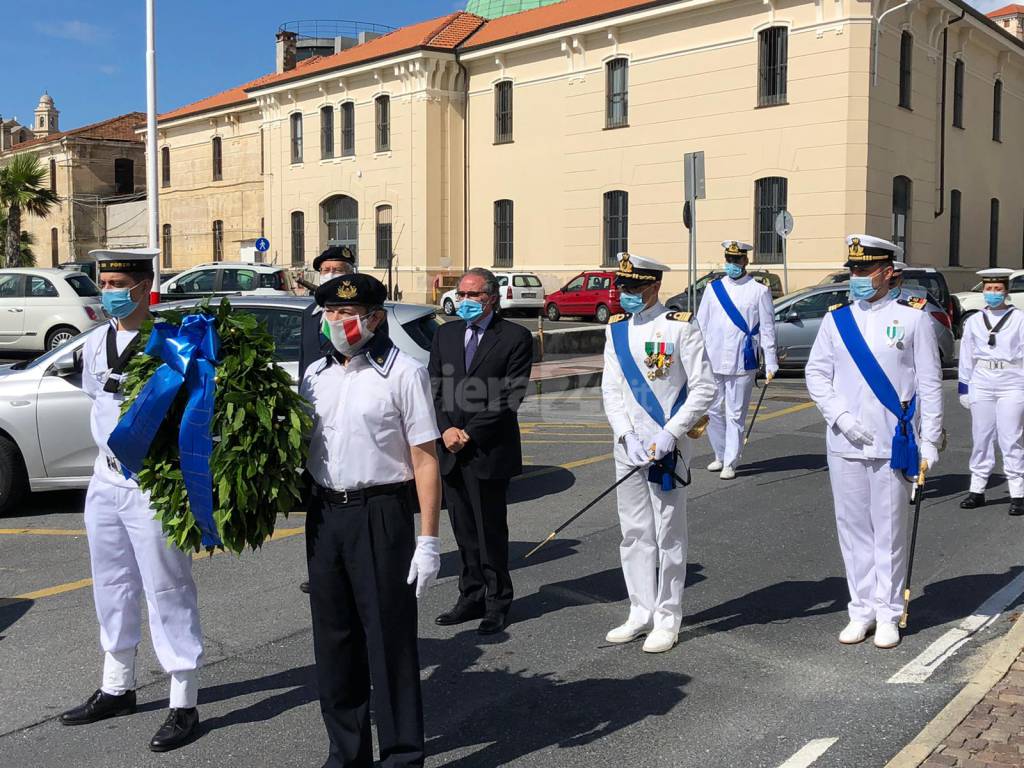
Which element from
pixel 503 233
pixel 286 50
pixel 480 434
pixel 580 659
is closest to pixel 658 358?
pixel 480 434

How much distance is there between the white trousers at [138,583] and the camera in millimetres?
4363

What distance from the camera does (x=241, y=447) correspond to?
3.86 metres

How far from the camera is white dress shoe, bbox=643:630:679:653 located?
5453mm

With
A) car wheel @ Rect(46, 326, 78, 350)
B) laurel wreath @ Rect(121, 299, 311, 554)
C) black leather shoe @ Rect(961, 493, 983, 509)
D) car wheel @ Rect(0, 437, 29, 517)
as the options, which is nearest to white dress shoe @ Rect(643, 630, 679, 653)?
laurel wreath @ Rect(121, 299, 311, 554)

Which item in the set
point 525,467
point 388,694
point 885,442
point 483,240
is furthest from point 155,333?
point 483,240

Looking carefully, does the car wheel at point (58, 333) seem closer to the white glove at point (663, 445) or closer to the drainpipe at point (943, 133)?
the white glove at point (663, 445)

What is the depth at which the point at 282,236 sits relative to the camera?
48.0 metres

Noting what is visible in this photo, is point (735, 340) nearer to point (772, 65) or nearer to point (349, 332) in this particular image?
point (349, 332)

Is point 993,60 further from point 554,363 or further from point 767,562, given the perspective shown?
point 767,562

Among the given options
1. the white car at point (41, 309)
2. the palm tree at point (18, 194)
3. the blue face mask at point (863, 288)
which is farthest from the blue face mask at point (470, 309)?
the palm tree at point (18, 194)

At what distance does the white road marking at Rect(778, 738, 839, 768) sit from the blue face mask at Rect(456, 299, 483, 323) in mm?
2827

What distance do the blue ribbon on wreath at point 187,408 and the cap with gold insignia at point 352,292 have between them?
43 cm

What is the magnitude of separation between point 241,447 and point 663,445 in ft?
7.43

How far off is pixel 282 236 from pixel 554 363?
3078 centimetres
